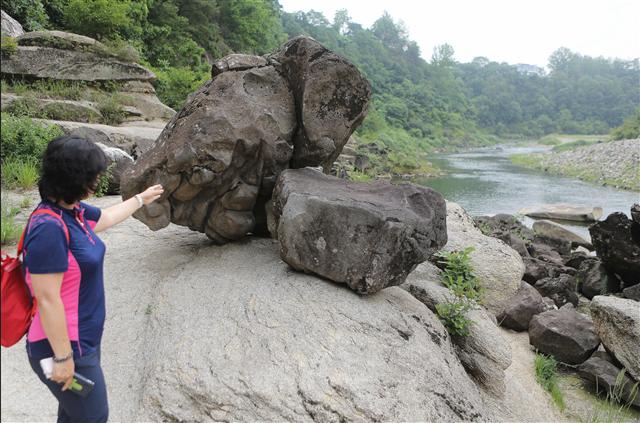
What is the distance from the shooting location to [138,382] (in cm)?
397

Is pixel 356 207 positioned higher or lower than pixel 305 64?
lower

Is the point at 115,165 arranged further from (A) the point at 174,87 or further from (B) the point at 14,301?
(A) the point at 174,87

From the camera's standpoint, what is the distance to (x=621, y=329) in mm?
7070

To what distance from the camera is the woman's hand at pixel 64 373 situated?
7.54ft

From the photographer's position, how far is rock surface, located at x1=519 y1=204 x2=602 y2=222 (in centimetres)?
2183

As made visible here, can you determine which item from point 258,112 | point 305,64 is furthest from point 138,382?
point 305,64

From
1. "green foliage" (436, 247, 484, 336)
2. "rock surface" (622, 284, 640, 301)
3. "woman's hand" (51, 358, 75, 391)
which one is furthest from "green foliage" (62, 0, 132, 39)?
"rock surface" (622, 284, 640, 301)

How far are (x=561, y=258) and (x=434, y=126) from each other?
2575 inches

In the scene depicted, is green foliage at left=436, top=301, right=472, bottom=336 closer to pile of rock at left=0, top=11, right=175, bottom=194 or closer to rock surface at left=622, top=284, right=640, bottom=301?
rock surface at left=622, top=284, right=640, bottom=301

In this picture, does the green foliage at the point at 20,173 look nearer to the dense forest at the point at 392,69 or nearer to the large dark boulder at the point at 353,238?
the dense forest at the point at 392,69

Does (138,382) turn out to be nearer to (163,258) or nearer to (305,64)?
(163,258)

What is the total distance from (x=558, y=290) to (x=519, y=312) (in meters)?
2.64

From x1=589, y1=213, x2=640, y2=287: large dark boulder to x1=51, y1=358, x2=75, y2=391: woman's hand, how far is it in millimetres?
11758

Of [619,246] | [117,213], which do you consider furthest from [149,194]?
[619,246]
